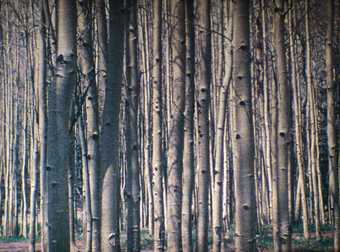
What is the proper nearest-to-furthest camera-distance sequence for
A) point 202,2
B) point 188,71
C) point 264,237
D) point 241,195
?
1. point 241,195
2. point 188,71
3. point 202,2
4. point 264,237

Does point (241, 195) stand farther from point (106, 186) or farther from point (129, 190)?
point (129, 190)

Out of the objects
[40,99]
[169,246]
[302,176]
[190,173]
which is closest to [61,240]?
[169,246]

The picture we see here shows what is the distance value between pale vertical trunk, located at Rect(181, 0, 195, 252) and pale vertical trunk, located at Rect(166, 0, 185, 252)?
0.28 m

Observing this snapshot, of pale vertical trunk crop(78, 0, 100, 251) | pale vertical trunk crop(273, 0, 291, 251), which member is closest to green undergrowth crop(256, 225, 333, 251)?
pale vertical trunk crop(273, 0, 291, 251)

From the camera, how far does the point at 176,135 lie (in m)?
6.80

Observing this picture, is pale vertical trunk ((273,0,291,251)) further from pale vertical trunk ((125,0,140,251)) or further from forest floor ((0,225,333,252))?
forest floor ((0,225,333,252))

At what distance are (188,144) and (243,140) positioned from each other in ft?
8.99

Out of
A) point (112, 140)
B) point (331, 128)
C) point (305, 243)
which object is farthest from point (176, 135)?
point (305, 243)

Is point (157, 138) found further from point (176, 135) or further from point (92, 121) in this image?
point (92, 121)

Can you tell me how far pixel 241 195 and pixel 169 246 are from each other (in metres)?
2.29

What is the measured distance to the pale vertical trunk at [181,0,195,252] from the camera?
7000mm

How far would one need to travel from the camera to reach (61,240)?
412 cm

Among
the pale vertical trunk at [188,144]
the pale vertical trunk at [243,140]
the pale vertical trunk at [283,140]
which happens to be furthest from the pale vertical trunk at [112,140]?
the pale vertical trunk at [283,140]

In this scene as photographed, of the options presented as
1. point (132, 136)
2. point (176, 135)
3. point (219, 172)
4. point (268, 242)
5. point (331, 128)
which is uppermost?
point (331, 128)
